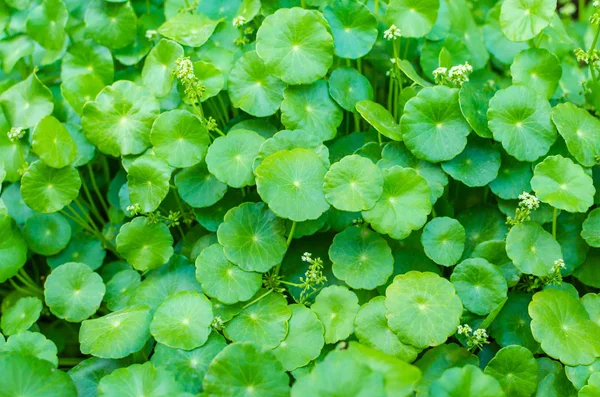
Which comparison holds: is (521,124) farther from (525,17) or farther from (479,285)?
(479,285)

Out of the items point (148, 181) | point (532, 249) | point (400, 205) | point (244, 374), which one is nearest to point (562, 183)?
point (532, 249)

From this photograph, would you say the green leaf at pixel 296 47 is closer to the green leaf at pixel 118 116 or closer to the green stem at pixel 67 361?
the green leaf at pixel 118 116

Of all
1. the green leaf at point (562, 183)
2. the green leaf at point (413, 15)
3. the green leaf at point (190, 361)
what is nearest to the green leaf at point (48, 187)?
the green leaf at point (190, 361)

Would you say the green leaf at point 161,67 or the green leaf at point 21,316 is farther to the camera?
the green leaf at point 161,67

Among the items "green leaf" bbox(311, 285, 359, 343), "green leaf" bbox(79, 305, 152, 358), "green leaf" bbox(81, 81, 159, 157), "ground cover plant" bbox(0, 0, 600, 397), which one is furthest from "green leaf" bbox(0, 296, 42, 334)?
"green leaf" bbox(311, 285, 359, 343)

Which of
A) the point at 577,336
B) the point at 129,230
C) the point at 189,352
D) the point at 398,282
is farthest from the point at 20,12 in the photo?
the point at 577,336

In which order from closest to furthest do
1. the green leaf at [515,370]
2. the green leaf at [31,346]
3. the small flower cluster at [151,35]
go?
the green leaf at [515,370], the green leaf at [31,346], the small flower cluster at [151,35]

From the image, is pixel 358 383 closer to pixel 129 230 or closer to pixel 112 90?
pixel 129 230

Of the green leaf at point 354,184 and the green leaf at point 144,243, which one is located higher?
the green leaf at point 354,184
